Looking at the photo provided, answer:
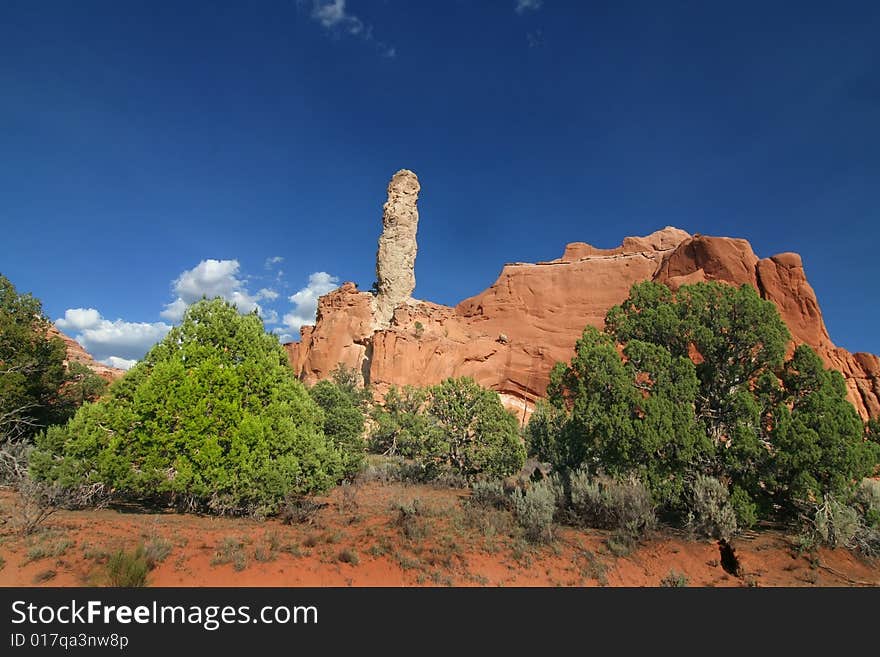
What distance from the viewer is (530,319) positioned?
4994 centimetres

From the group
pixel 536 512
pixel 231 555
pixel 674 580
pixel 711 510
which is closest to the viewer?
pixel 231 555

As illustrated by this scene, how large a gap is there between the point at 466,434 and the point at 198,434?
11.6m

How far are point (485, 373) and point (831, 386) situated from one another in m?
36.0

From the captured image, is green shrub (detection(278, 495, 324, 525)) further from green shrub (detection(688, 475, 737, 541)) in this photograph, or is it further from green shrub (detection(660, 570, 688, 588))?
green shrub (detection(688, 475, 737, 541))

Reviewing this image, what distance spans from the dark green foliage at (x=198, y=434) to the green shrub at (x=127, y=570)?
2.47 meters

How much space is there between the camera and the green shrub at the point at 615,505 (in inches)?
369

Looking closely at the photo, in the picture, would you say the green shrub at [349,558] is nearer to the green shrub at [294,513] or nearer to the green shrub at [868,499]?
the green shrub at [294,513]

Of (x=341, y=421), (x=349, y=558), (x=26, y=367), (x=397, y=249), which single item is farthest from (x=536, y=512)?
(x=397, y=249)

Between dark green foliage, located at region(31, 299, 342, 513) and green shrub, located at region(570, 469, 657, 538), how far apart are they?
6.22m

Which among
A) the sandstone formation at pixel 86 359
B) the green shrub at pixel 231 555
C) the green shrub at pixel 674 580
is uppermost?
the sandstone formation at pixel 86 359

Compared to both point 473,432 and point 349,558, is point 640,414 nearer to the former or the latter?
point 349,558

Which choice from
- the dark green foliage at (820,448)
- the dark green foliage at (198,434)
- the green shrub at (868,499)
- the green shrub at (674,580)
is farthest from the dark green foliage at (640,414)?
the dark green foliage at (198,434)

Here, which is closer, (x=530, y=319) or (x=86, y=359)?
(x=86, y=359)

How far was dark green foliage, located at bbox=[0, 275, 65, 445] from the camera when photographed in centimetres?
1470
